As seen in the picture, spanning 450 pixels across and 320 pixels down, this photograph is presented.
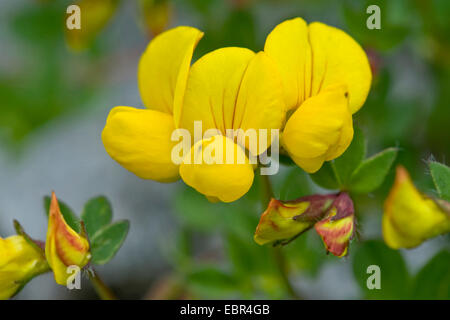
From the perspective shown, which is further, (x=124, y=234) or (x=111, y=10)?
(x=111, y=10)

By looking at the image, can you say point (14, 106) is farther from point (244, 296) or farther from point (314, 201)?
point (314, 201)

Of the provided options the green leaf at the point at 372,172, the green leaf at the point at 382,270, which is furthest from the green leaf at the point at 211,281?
the green leaf at the point at 372,172

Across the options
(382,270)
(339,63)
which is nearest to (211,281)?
(382,270)

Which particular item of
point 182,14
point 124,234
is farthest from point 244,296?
point 182,14

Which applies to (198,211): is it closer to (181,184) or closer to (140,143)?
(181,184)

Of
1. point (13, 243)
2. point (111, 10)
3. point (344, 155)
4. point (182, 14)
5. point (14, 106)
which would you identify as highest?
point (182, 14)

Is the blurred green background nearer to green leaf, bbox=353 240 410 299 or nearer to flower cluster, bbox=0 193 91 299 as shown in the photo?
green leaf, bbox=353 240 410 299

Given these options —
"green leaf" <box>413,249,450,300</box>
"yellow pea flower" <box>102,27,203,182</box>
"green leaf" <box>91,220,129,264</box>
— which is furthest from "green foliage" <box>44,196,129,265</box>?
"green leaf" <box>413,249,450,300</box>
